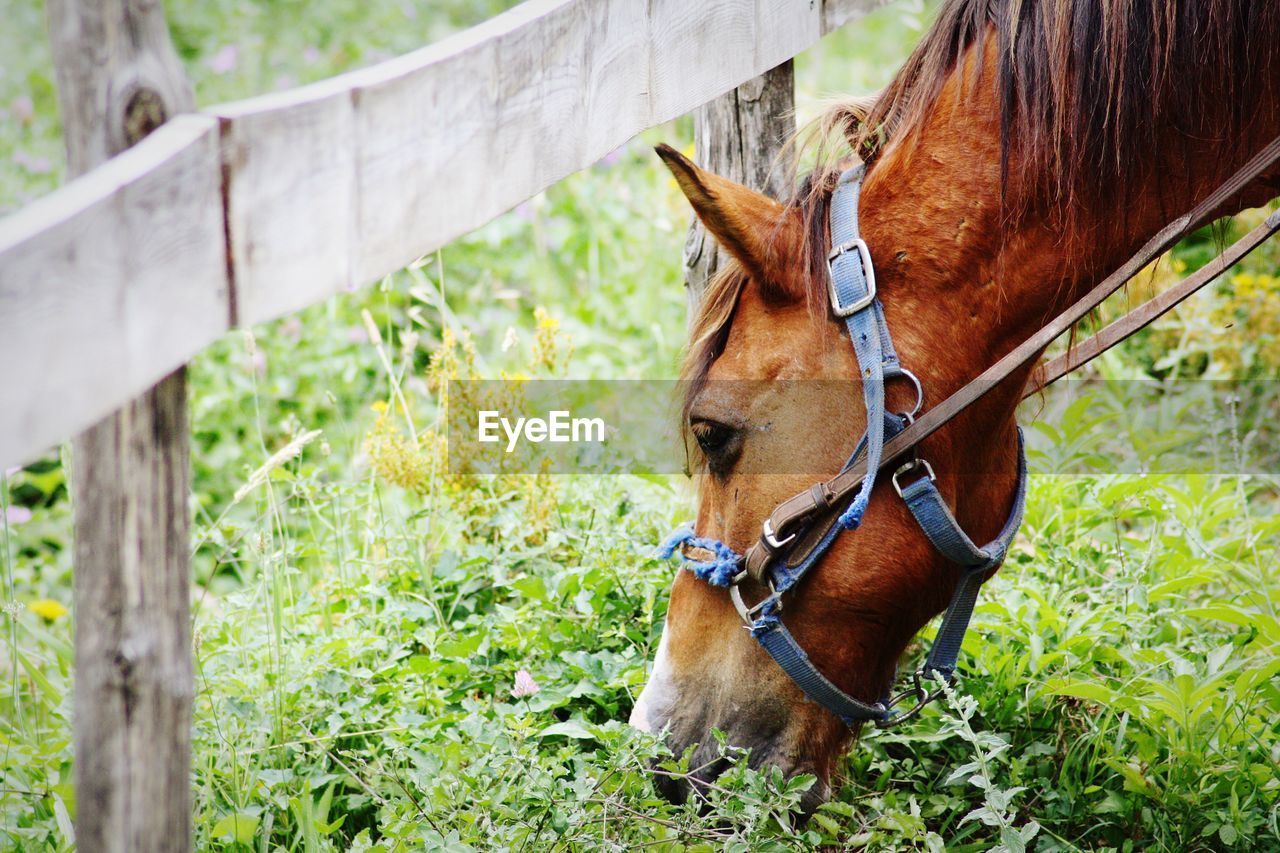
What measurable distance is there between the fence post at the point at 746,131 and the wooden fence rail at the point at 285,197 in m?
0.81

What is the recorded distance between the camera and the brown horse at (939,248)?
6.19 ft

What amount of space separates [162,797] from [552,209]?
4.76 meters

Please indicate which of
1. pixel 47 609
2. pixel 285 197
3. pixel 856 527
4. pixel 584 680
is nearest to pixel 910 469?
pixel 856 527

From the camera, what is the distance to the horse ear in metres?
1.83

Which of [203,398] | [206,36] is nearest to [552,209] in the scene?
[203,398]

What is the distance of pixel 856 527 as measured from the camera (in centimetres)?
191

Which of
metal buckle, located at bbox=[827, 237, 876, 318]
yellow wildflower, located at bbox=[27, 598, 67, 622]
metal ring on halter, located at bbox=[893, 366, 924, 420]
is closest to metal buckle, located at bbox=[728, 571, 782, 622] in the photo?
metal ring on halter, located at bbox=[893, 366, 924, 420]

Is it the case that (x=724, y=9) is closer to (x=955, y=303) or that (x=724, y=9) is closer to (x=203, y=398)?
(x=955, y=303)

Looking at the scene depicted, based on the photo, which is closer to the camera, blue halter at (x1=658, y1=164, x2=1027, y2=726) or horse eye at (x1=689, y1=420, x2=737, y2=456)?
blue halter at (x1=658, y1=164, x2=1027, y2=726)

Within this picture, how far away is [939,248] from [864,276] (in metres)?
0.15

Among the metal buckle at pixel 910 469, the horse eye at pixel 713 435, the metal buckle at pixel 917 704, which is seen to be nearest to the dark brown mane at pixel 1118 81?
the metal buckle at pixel 910 469

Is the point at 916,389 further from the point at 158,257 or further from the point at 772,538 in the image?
the point at 158,257

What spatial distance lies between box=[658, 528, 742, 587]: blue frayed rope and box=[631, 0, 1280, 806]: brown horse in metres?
0.04

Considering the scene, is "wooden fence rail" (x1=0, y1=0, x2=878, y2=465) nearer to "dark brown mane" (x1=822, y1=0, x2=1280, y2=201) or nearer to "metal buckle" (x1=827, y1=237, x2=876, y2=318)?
"metal buckle" (x1=827, y1=237, x2=876, y2=318)
